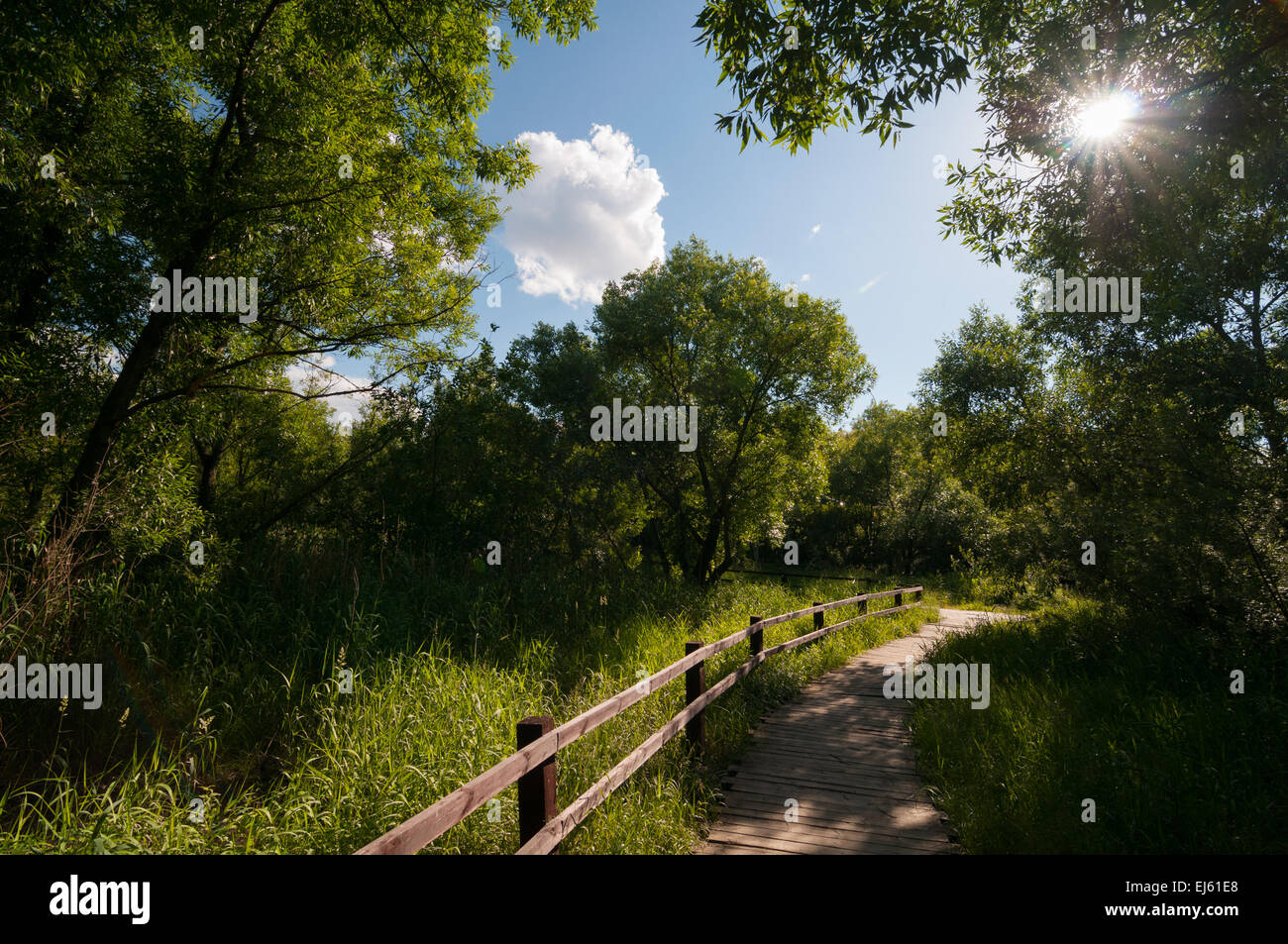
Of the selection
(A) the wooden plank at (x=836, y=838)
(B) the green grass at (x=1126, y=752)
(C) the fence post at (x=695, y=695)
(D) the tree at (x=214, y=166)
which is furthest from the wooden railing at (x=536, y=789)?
(D) the tree at (x=214, y=166)

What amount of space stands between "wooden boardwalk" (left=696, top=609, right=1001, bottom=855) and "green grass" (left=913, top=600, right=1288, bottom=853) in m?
0.28

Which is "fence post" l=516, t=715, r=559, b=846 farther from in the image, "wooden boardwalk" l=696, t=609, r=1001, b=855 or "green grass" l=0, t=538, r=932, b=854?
"wooden boardwalk" l=696, t=609, r=1001, b=855

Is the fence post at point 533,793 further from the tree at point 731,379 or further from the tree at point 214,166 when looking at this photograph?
the tree at point 731,379

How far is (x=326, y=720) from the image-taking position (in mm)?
4352

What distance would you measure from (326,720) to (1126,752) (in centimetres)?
647

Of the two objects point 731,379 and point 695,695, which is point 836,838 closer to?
point 695,695

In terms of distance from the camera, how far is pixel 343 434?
25.3m

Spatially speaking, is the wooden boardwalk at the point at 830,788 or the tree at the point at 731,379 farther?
the tree at the point at 731,379

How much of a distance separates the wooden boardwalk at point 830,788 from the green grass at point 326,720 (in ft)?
1.07

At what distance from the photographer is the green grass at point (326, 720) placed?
341 cm

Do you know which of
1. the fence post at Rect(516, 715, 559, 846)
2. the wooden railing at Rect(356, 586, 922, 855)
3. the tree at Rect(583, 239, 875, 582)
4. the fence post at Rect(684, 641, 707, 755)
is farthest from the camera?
the tree at Rect(583, 239, 875, 582)

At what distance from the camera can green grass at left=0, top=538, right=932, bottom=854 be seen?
3.41 meters

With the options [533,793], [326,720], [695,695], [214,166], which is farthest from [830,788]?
[214,166]

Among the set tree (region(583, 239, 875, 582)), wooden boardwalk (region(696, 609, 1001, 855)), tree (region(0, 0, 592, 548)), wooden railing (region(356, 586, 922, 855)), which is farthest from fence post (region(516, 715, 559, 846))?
tree (region(583, 239, 875, 582))
